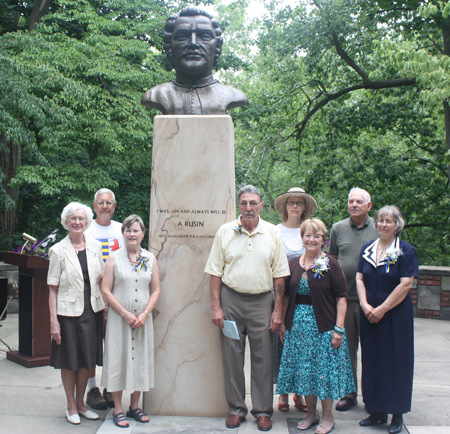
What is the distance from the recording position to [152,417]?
4.12 metres

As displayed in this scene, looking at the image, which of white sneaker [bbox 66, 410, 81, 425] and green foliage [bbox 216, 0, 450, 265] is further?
green foliage [bbox 216, 0, 450, 265]

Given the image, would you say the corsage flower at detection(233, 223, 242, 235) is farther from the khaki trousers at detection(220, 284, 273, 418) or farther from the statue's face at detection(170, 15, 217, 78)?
the statue's face at detection(170, 15, 217, 78)

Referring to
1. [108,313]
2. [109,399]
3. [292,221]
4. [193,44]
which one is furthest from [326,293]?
[193,44]

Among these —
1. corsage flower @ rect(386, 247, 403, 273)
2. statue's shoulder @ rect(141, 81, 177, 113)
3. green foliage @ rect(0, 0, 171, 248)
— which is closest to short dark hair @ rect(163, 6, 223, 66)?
statue's shoulder @ rect(141, 81, 177, 113)

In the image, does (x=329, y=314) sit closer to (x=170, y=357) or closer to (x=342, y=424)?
(x=342, y=424)

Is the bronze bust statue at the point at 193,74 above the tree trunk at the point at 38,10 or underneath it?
underneath

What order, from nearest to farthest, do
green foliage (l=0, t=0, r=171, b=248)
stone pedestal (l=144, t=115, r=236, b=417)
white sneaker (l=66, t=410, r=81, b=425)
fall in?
1. white sneaker (l=66, t=410, r=81, b=425)
2. stone pedestal (l=144, t=115, r=236, b=417)
3. green foliage (l=0, t=0, r=171, b=248)

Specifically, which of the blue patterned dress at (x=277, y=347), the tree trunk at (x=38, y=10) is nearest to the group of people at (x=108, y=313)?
the blue patterned dress at (x=277, y=347)

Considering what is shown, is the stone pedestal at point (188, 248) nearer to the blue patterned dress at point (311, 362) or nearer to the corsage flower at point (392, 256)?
the blue patterned dress at point (311, 362)

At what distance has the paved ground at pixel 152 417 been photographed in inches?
152

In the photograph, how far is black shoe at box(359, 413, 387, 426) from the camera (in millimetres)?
3982

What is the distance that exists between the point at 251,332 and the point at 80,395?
1465 mm

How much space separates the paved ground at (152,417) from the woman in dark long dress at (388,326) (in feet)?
0.75

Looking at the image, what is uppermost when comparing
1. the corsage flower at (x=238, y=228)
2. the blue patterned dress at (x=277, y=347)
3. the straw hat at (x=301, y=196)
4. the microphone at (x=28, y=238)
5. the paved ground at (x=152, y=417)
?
the straw hat at (x=301, y=196)
